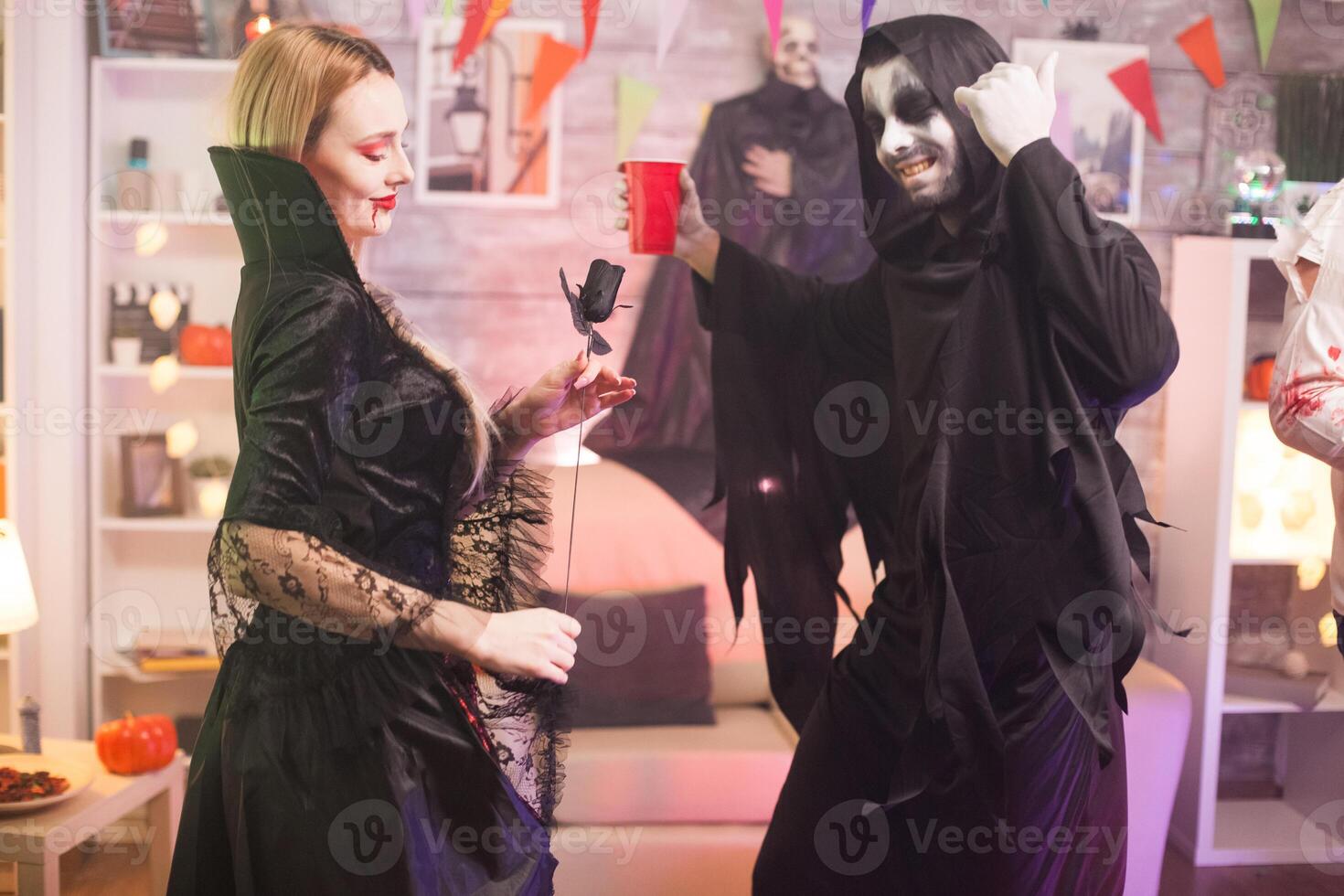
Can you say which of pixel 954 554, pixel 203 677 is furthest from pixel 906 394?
pixel 203 677

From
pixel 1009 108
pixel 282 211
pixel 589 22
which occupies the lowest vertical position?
pixel 282 211

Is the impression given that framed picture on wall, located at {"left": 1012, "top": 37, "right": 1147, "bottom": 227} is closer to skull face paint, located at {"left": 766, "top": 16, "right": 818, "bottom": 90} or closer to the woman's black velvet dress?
skull face paint, located at {"left": 766, "top": 16, "right": 818, "bottom": 90}

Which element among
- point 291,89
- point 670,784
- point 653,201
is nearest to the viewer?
point 291,89

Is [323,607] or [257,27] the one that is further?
[257,27]

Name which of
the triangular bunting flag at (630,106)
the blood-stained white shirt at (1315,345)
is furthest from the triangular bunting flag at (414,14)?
the blood-stained white shirt at (1315,345)

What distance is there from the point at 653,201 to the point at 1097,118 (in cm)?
171

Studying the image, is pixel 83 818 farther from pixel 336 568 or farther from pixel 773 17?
pixel 773 17

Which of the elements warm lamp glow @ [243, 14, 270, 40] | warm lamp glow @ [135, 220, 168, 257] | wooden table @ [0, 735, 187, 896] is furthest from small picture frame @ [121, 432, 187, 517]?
warm lamp glow @ [243, 14, 270, 40]

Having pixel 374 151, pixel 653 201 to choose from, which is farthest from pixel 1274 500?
pixel 374 151

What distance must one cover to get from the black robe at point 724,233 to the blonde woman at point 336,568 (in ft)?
5.21

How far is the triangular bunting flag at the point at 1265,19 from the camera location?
306 cm

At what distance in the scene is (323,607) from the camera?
1.23 metres

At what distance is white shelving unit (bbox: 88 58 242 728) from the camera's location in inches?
114

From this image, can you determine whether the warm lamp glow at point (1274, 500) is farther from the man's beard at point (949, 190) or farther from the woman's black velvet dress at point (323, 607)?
the woman's black velvet dress at point (323, 607)
